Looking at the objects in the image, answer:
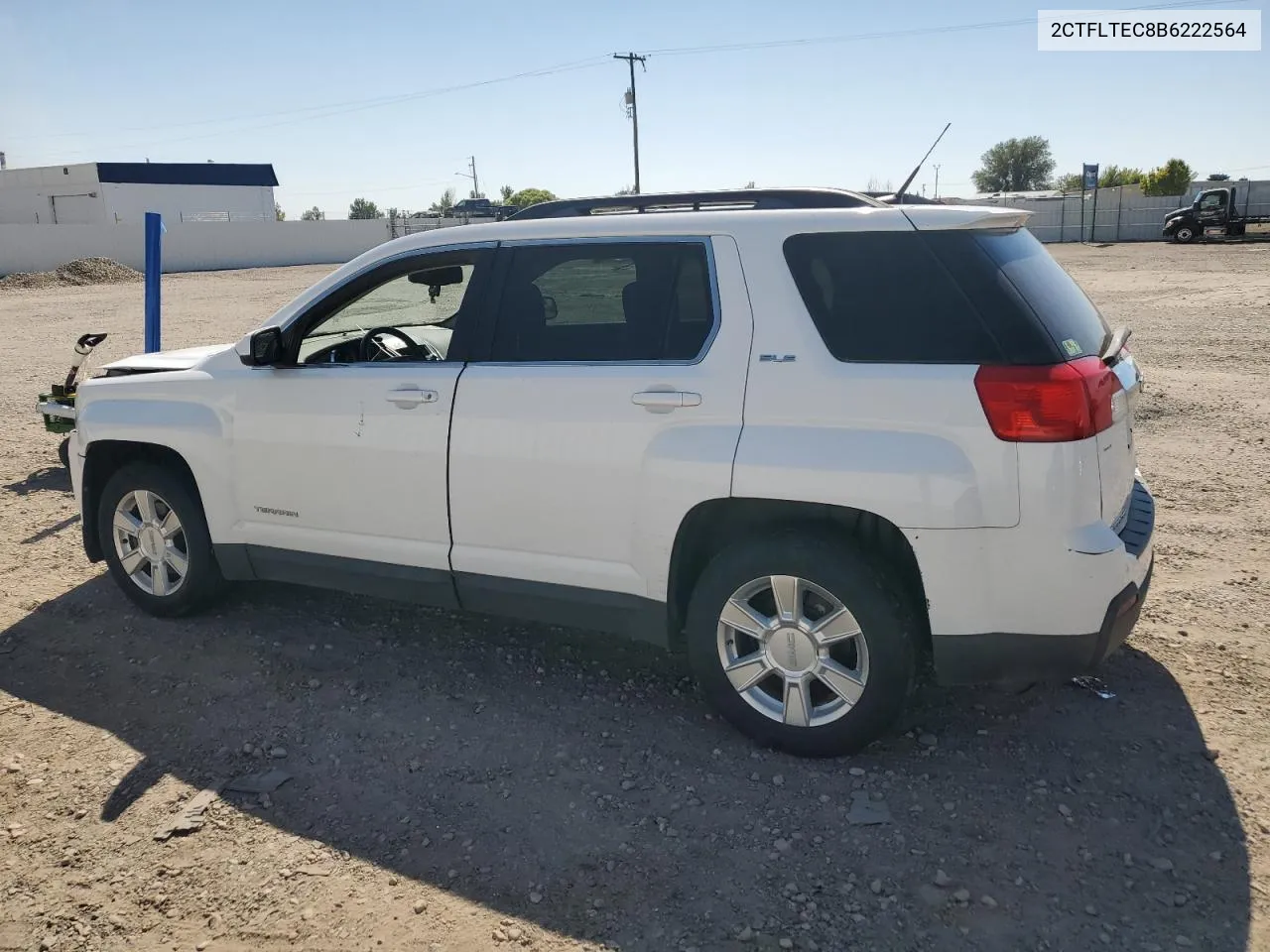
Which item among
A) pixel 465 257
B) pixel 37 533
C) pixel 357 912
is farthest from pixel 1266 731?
pixel 37 533

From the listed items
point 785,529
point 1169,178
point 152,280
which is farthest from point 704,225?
point 1169,178

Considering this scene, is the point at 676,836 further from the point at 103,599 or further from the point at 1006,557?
the point at 103,599

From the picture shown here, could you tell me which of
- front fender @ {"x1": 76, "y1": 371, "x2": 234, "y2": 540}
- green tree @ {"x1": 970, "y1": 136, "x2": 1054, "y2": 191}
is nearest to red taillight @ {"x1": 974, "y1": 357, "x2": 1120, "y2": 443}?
front fender @ {"x1": 76, "y1": 371, "x2": 234, "y2": 540}

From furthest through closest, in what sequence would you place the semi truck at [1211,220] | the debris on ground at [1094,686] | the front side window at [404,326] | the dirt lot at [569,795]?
the semi truck at [1211,220], the front side window at [404,326], the debris on ground at [1094,686], the dirt lot at [569,795]

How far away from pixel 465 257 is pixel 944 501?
226 centimetres

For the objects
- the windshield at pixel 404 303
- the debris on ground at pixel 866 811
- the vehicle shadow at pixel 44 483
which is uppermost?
the windshield at pixel 404 303

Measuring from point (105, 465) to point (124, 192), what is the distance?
68.8 metres

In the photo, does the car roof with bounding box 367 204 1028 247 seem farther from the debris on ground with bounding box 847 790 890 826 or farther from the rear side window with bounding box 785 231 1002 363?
the debris on ground with bounding box 847 790 890 826

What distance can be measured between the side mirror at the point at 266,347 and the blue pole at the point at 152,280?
387 cm

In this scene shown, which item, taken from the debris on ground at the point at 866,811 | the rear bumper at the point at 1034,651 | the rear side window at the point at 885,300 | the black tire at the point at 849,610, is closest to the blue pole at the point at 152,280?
the black tire at the point at 849,610

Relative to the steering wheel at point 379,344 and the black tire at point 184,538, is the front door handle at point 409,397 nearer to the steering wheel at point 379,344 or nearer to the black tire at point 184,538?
the steering wheel at point 379,344

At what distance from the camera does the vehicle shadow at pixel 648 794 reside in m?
2.96

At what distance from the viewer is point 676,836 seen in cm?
333

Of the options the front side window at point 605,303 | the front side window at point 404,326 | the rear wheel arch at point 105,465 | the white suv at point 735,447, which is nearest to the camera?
the white suv at point 735,447
